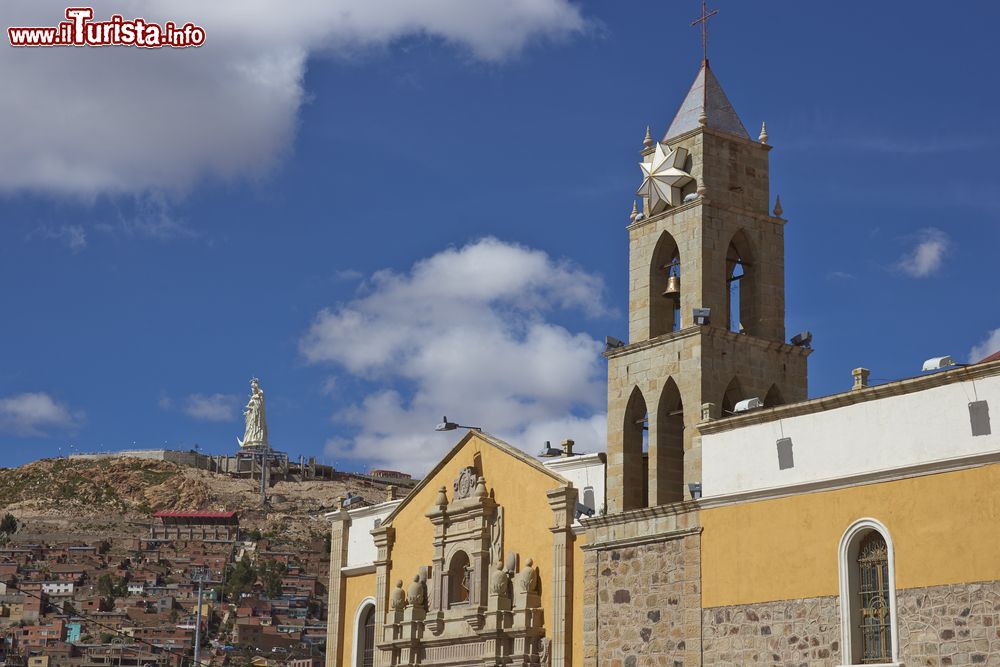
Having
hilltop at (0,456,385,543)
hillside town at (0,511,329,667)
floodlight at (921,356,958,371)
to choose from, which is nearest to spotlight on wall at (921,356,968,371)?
floodlight at (921,356,958,371)

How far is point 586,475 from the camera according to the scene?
A: 90.2ft

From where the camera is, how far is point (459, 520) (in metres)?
30.0

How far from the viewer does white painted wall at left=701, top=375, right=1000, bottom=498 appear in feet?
65.6

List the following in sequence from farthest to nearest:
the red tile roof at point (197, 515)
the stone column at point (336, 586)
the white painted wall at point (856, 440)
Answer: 1. the red tile roof at point (197, 515)
2. the stone column at point (336, 586)
3. the white painted wall at point (856, 440)

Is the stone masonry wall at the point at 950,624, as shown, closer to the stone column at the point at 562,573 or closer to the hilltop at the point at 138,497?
the stone column at the point at 562,573

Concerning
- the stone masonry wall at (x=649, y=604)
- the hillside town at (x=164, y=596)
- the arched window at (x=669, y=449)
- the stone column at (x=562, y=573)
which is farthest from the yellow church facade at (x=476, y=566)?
the hillside town at (x=164, y=596)

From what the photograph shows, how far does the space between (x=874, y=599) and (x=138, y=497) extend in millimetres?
144242

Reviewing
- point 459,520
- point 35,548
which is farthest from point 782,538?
point 35,548

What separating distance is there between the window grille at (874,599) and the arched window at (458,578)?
1037cm

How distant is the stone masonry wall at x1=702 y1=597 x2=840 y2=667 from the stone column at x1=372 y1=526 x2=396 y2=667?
33.6 ft

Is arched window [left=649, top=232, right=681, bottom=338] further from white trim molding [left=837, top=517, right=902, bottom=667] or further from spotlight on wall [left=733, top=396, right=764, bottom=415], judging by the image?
white trim molding [left=837, top=517, right=902, bottom=667]

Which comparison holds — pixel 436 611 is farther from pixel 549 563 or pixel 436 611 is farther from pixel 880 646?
pixel 880 646

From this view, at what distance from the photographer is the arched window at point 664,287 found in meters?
26.8

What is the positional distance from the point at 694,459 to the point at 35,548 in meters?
134
